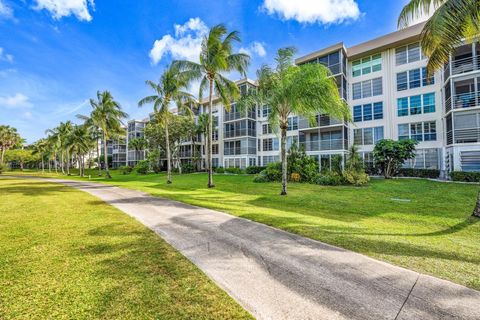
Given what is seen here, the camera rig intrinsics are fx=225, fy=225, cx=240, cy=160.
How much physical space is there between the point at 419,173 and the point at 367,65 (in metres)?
13.8

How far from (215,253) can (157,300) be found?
1963mm

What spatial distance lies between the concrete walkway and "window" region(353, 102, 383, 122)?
25593mm

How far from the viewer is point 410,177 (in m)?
22.3

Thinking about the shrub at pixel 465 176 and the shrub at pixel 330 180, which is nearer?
the shrub at pixel 465 176

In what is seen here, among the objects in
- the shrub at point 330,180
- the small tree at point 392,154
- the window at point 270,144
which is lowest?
the shrub at point 330,180

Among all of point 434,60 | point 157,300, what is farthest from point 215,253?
point 434,60

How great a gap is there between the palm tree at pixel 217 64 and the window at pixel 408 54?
60.1ft

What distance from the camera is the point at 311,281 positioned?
3.88 meters

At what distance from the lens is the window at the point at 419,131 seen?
23.0 m

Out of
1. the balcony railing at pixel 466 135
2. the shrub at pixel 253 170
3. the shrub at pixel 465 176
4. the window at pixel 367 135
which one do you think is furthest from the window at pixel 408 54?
the shrub at pixel 253 170

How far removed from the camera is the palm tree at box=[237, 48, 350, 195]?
12.9 m

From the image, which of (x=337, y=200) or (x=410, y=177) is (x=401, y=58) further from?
(x=337, y=200)

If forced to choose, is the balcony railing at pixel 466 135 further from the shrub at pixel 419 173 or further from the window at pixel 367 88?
the window at pixel 367 88

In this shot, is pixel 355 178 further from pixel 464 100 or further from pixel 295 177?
pixel 464 100
